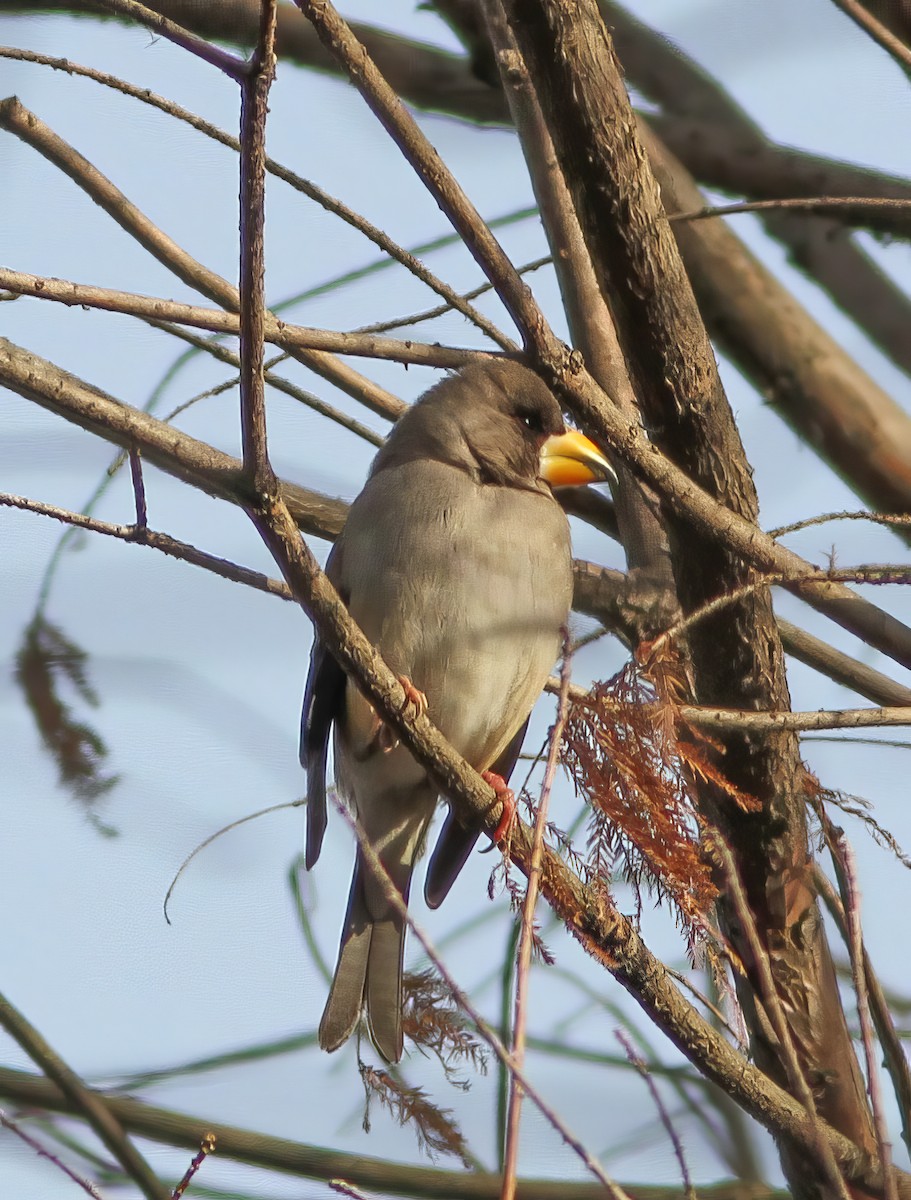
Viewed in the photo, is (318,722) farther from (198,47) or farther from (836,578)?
(198,47)

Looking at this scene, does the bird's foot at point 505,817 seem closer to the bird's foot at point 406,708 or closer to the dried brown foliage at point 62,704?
the bird's foot at point 406,708

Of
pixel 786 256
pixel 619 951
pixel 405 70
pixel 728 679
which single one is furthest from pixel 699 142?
pixel 619 951

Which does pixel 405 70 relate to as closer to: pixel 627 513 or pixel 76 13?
pixel 76 13

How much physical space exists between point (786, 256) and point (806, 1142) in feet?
11.3

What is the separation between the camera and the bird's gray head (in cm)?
424

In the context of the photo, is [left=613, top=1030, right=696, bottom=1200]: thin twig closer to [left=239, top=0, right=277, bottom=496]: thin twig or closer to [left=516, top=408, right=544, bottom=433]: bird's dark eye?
[left=239, top=0, right=277, bottom=496]: thin twig

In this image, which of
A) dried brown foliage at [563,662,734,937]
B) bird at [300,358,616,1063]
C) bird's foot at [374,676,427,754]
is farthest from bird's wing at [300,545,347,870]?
dried brown foliage at [563,662,734,937]

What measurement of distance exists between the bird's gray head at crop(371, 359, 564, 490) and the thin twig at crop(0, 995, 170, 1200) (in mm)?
1819

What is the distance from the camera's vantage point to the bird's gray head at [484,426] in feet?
13.9

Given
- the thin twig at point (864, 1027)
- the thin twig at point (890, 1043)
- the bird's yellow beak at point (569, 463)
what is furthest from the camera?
the bird's yellow beak at point (569, 463)

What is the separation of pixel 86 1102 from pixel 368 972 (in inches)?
32.1

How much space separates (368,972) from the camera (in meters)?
3.99

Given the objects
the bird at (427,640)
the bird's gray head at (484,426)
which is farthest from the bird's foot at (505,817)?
the bird's gray head at (484,426)

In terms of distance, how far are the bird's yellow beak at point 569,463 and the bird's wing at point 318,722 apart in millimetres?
814
